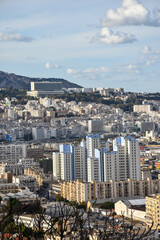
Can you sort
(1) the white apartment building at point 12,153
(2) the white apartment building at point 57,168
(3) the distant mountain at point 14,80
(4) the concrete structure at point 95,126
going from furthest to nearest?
1. (3) the distant mountain at point 14,80
2. (4) the concrete structure at point 95,126
3. (1) the white apartment building at point 12,153
4. (2) the white apartment building at point 57,168

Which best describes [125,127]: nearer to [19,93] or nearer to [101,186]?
[19,93]

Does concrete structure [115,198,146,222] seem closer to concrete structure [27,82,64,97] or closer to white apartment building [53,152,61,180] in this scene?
white apartment building [53,152,61,180]

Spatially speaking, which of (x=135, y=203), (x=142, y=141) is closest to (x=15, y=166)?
(x=135, y=203)

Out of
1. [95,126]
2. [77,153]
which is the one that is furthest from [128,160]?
[95,126]

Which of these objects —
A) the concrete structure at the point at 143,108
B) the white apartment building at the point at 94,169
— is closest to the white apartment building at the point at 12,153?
the white apartment building at the point at 94,169

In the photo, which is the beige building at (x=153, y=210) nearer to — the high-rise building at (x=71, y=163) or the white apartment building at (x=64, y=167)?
the high-rise building at (x=71, y=163)

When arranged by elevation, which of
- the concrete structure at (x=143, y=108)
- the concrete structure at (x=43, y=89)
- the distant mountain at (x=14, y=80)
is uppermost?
the distant mountain at (x=14, y=80)
